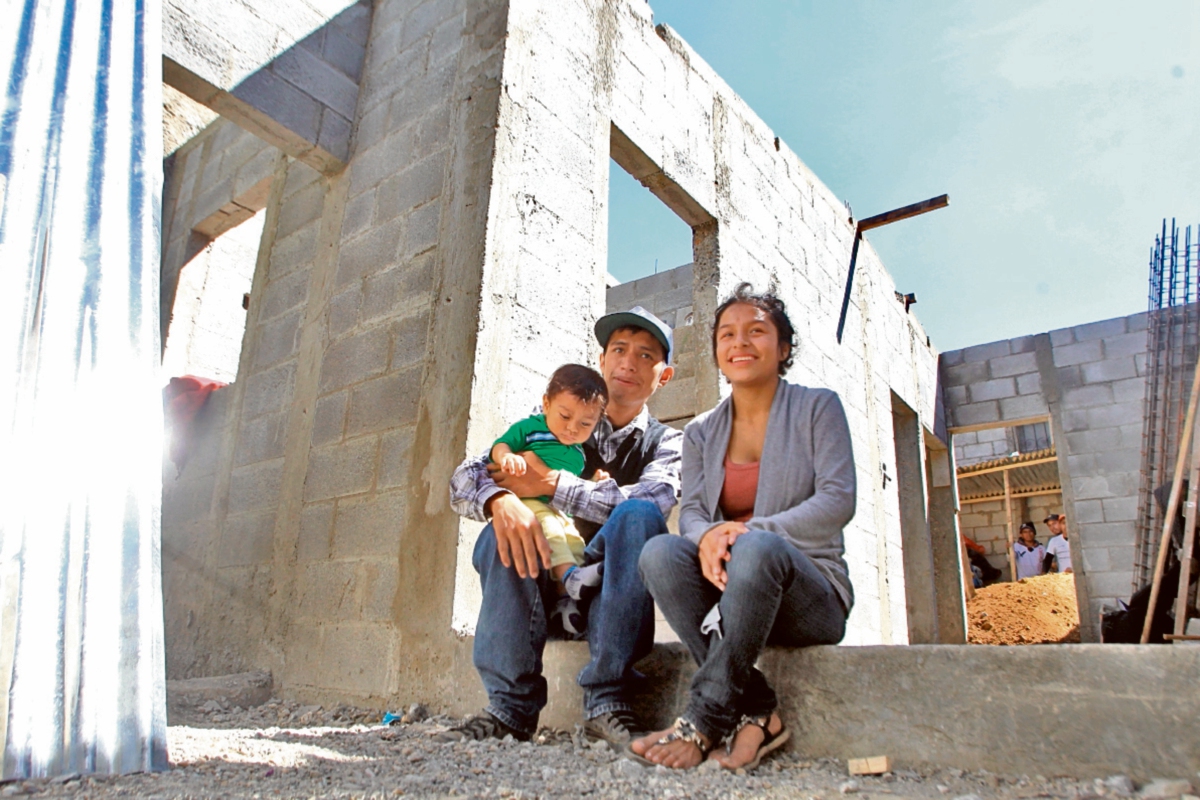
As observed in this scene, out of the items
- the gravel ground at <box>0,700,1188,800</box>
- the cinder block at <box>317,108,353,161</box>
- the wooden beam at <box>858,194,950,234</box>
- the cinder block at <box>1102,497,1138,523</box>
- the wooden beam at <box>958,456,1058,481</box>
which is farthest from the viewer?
the wooden beam at <box>958,456,1058,481</box>

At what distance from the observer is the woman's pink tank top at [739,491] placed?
193 centimetres

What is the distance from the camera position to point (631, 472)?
2.32 m

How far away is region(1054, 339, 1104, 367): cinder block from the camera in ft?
26.2

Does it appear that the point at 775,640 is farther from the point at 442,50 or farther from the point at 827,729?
the point at 442,50

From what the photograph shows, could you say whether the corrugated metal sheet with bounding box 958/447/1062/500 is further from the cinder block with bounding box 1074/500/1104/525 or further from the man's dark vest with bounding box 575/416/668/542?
the man's dark vest with bounding box 575/416/668/542

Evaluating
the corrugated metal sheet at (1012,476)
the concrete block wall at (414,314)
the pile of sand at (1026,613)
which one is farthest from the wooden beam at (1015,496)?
the concrete block wall at (414,314)

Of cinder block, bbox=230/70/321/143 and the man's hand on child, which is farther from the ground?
cinder block, bbox=230/70/321/143

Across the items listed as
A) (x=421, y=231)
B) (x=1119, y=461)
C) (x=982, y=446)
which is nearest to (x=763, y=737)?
(x=421, y=231)

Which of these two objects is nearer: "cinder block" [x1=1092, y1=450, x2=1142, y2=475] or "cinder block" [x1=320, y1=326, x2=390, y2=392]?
"cinder block" [x1=320, y1=326, x2=390, y2=392]

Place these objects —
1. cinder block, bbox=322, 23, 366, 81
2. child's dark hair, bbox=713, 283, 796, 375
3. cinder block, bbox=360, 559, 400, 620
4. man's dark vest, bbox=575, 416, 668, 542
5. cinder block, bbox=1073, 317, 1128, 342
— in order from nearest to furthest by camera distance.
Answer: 1. child's dark hair, bbox=713, 283, 796, 375
2. man's dark vest, bbox=575, 416, 668, 542
3. cinder block, bbox=360, 559, 400, 620
4. cinder block, bbox=322, 23, 366, 81
5. cinder block, bbox=1073, 317, 1128, 342

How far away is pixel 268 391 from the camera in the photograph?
12.3 ft

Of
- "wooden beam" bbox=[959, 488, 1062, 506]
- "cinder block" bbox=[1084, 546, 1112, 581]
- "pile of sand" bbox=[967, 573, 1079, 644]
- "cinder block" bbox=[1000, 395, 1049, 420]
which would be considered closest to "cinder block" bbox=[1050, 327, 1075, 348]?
"cinder block" bbox=[1000, 395, 1049, 420]

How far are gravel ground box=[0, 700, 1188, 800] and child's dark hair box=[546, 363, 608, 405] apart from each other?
33.5 inches

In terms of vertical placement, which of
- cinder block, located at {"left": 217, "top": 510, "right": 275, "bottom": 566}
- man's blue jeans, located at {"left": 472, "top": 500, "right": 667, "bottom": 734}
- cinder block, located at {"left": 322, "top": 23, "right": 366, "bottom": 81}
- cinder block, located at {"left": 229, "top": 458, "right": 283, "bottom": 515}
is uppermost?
cinder block, located at {"left": 322, "top": 23, "right": 366, "bottom": 81}
